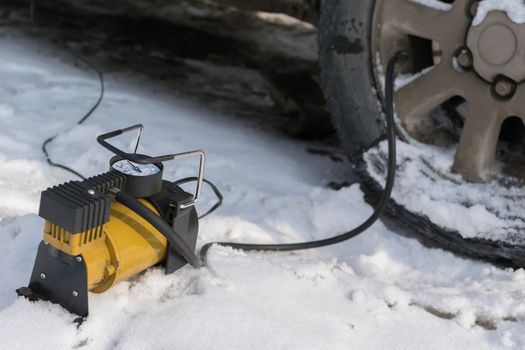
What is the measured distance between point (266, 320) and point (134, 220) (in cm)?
33

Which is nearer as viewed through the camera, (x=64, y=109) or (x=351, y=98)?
(x=351, y=98)

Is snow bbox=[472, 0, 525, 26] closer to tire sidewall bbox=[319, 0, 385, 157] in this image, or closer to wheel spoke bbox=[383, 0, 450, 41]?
wheel spoke bbox=[383, 0, 450, 41]

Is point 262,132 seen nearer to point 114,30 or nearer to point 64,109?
point 64,109

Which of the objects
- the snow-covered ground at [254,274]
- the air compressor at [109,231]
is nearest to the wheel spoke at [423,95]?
the snow-covered ground at [254,274]

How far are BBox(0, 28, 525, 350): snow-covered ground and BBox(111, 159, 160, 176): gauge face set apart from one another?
0.74ft

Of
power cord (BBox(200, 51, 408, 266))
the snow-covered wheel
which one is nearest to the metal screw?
the snow-covered wheel

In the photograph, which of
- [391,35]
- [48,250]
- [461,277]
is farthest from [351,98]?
[48,250]

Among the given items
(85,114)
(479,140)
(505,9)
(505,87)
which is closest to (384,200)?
Answer: (479,140)

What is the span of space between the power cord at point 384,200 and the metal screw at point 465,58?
0.18 metres

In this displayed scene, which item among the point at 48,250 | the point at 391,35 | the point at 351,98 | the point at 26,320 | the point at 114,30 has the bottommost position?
the point at 114,30

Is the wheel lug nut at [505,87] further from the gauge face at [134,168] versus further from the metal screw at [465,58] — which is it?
the gauge face at [134,168]

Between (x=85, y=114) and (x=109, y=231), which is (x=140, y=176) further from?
(x=85, y=114)

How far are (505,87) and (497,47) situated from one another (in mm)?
99

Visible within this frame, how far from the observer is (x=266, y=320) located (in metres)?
1.59
